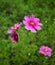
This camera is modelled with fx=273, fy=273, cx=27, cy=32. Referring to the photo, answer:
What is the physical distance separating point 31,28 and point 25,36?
0.38m

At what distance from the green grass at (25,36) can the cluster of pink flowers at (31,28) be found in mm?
81

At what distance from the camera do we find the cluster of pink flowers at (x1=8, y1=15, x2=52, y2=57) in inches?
108

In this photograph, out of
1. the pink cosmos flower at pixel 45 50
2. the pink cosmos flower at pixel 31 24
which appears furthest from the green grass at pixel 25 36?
the pink cosmos flower at pixel 31 24

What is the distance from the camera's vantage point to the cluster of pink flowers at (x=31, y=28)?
275 centimetres

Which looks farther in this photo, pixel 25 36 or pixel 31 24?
pixel 25 36

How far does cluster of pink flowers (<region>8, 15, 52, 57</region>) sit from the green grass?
0.26 ft

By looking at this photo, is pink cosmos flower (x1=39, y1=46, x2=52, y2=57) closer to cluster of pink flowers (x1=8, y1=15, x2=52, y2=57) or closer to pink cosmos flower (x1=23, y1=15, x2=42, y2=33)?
cluster of pink flowers (x1=8, y1=15, x2=52, y2=57)

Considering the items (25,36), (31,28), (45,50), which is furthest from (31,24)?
(45,50)

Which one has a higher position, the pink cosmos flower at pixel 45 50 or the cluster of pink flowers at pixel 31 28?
the cluster of pink flowers at pixel 31 28

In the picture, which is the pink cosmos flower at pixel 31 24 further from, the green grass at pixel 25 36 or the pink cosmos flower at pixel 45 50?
the pink cosmos flower at pixel 45 50

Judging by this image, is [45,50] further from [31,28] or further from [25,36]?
[31,28]

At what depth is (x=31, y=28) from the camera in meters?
2.84

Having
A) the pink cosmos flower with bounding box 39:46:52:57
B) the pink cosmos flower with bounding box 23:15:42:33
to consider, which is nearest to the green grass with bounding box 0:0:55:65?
the pink cosmos flower with bounding box 39:46:52:57

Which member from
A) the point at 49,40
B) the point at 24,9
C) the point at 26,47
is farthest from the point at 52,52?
the point at 24,9
